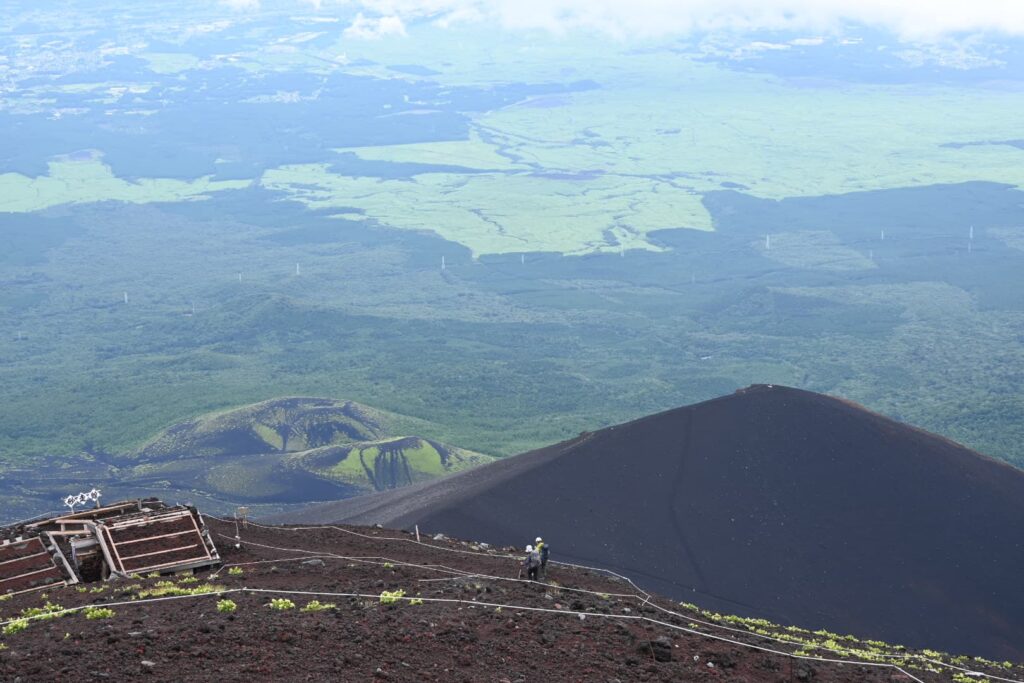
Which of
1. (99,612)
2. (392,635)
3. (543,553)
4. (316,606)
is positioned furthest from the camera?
(543,553)

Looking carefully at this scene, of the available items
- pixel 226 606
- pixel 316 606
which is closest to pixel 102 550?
pixel 226 606

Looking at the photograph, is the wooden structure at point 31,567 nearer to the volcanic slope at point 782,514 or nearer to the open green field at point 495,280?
the volcanic slope at point 782,514

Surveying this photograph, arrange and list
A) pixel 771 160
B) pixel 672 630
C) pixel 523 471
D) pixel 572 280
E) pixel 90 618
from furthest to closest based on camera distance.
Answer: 1. pixel 771 160
2. pixel 572 280
3. pixel 523 471
4. pixel 672 630
5. pixel 90 618

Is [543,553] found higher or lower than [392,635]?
lower

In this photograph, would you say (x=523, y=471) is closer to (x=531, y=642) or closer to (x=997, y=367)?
(x=531, y=642)

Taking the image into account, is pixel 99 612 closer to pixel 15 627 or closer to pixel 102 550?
pixel 15 627

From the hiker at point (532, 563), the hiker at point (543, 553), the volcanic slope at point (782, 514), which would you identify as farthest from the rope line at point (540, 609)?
the volcanic slope at point (782, 514)

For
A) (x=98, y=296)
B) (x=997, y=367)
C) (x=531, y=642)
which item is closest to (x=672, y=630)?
(x=531, y=642)
